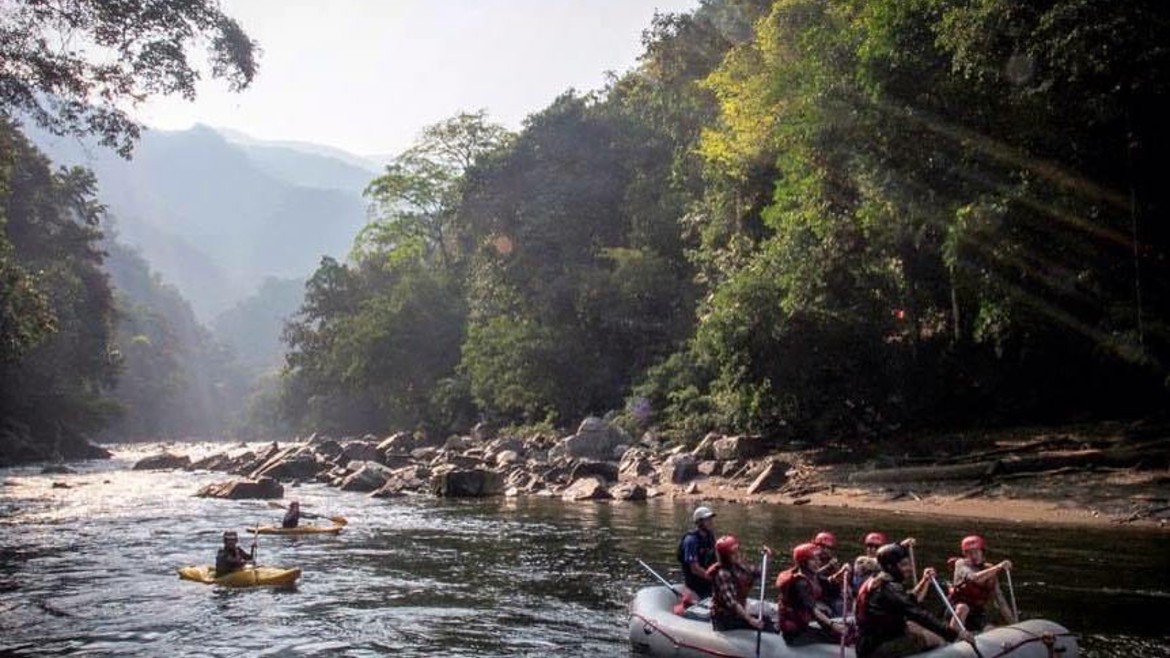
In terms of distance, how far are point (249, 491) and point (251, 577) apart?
1435cm

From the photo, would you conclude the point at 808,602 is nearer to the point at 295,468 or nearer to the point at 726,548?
the point at 726,548

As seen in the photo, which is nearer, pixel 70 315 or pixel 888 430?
pixel 888 430

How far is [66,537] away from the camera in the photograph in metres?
17.9

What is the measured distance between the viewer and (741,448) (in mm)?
26328

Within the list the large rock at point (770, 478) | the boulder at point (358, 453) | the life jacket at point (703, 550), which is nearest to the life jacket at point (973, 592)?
the life jacket at point (703, 550)

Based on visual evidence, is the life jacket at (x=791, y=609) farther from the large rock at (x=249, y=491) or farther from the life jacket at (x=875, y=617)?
the large rock at (x=249, y=491)

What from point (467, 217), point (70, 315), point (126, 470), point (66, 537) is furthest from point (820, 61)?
point (70, 315)

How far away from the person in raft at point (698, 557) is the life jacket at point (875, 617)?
229cm

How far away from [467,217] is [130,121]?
89.7ft

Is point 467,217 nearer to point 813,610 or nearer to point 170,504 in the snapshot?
point 170,504

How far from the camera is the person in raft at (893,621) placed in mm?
7727

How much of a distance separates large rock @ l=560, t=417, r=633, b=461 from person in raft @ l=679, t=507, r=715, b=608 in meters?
20.5

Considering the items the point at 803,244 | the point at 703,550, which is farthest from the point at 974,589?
the point at 803,244

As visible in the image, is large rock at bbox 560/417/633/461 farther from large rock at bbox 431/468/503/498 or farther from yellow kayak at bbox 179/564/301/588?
yellow kayak at bbox 179/564/301/588
